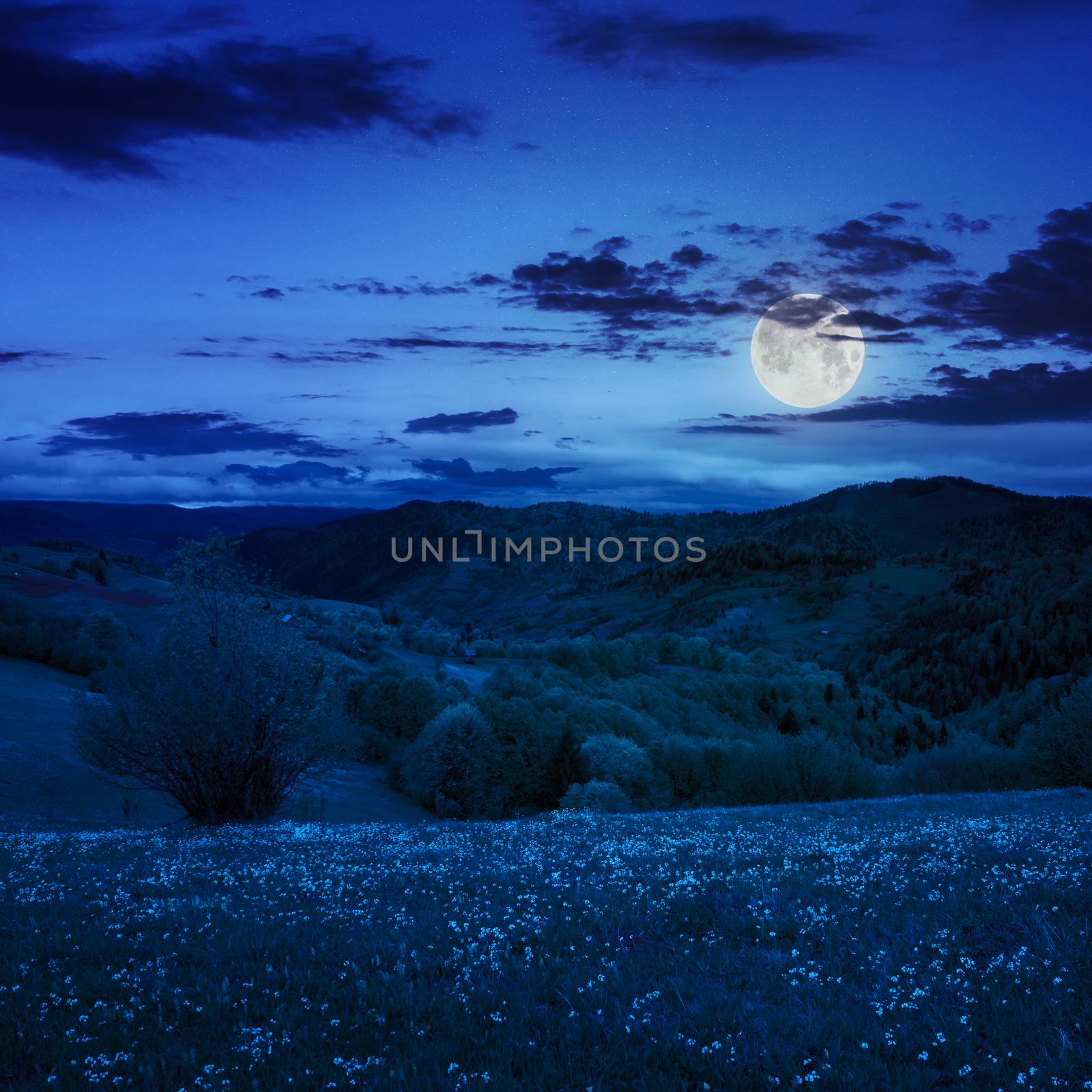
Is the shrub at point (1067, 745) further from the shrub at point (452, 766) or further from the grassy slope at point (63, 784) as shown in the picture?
the grassy slope at point (63, 784)

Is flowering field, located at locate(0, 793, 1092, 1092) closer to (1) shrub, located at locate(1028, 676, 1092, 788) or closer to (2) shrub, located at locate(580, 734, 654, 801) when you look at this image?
(1) shrub, located at locate(1028, 676, 1092, 788)

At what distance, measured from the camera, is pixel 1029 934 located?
9.20m

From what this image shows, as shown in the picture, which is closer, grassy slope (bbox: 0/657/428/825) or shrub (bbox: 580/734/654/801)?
grassy slope (bbox: 0/657/428/825)

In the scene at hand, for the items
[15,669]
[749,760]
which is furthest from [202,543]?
[15,669]

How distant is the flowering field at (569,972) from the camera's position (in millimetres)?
6805

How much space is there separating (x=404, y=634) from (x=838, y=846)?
164 m

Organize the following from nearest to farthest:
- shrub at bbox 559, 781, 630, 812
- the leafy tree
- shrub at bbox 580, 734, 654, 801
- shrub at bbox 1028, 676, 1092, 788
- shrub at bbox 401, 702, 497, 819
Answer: the leafy tree < shrub at bbox 1028, 676, 1092, 788 < shrub at bbox 559, 781, 630, 812 < shrub at bbox 401, 702, 497, 819 < shrub at bbox 580, 734, 654, 801

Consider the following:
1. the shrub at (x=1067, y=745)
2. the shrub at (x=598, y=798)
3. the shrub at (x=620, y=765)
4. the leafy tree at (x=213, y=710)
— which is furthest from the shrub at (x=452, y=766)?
the shrub at (x=1067, y=745)

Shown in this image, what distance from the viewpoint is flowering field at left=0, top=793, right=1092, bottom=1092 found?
6.80 metres

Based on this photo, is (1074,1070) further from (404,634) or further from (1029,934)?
(404,634)

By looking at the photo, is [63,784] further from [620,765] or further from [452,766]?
[620,765]

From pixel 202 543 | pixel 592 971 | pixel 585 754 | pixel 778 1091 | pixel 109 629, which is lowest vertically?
pixel 585 754

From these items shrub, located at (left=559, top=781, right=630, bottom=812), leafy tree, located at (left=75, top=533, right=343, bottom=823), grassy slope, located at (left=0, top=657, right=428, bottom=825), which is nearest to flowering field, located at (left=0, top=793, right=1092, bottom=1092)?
leafy tree, located at (left=75, top=533, right=343, bottom=823)

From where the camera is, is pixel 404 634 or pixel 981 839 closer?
pixel 981 839
